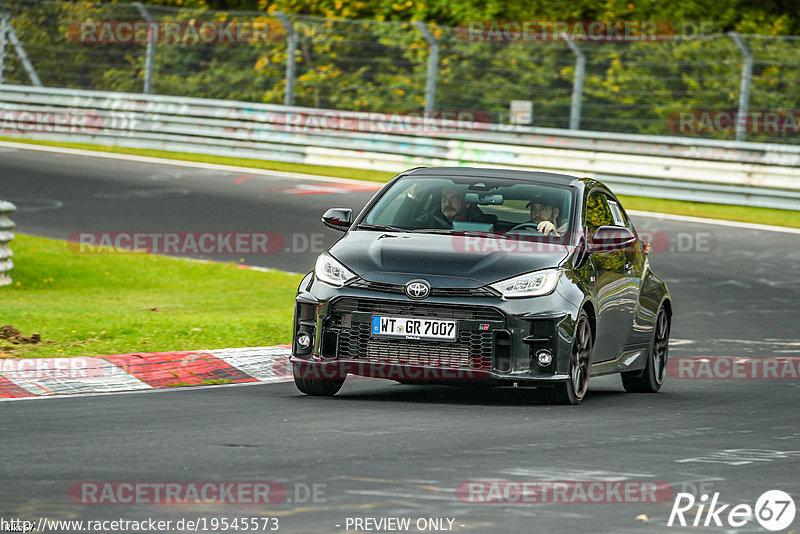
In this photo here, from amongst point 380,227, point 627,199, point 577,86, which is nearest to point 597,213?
point 380,227

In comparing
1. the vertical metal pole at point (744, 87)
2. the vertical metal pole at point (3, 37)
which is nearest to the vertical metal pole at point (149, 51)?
the vertical metal pole at point (3, 37)

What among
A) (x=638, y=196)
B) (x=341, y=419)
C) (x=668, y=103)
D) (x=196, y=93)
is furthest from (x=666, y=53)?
(x=341, y=419)

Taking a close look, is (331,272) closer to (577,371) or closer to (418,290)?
(418,290)

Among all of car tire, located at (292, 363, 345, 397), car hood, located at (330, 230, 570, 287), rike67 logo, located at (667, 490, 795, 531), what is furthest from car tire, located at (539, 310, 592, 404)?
rike67 logo, located at (667, 490, 795, 531)

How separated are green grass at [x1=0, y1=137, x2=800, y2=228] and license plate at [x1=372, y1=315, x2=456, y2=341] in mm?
14968

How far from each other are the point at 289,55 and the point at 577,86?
5829mm

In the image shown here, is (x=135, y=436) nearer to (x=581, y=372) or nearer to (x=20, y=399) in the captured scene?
(x=20, y=399)

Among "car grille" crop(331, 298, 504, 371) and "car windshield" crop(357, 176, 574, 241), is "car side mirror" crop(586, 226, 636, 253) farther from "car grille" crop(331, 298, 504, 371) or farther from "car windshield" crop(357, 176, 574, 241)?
"car grille" crop(331, 298, 504, 371)

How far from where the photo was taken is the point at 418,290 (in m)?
9.32

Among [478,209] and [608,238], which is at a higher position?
[478,209]

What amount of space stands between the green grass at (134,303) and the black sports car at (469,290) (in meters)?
2.20

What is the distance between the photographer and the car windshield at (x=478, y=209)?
406 inches

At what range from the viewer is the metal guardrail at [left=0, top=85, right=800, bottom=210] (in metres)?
25.0

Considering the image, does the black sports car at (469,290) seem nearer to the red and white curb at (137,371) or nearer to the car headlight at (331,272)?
the car headlight at (331,272)
